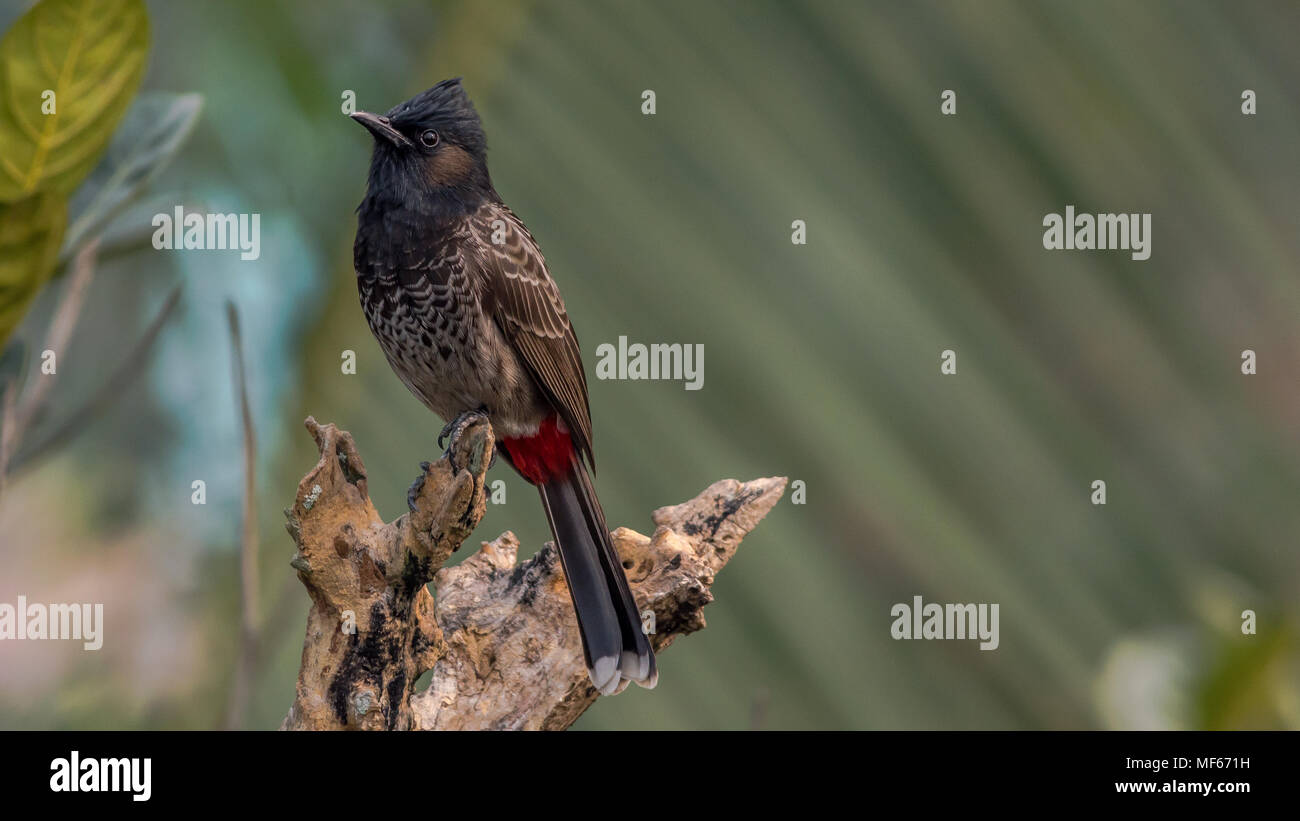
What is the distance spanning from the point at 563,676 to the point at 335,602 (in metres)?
0.61

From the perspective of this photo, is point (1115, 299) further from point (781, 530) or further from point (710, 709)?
point (710, 709)

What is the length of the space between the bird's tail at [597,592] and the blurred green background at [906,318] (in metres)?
0.35

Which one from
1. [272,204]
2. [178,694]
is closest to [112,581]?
[178,694]

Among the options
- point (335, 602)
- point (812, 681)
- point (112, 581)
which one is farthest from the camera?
point (112, 581)

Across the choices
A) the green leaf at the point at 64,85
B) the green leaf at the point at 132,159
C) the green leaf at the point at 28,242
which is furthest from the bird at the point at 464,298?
the green leaf at the point at 28,242

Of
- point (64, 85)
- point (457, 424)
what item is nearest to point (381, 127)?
point (457, 424)

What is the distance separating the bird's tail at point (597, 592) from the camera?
2977 mm

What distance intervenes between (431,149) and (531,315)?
57 cm

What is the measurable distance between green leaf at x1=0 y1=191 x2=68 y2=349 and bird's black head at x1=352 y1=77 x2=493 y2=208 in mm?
1099

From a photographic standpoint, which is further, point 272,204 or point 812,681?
point 272,204

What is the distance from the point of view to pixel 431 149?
3.65 m

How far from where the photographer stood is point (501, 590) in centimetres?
320

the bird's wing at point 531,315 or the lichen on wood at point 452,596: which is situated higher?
the bird's wing at point 531,315

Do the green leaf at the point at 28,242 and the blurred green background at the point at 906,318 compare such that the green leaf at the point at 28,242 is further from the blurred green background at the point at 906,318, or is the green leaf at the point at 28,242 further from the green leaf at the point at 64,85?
the blurred green background at the point at 906,318
